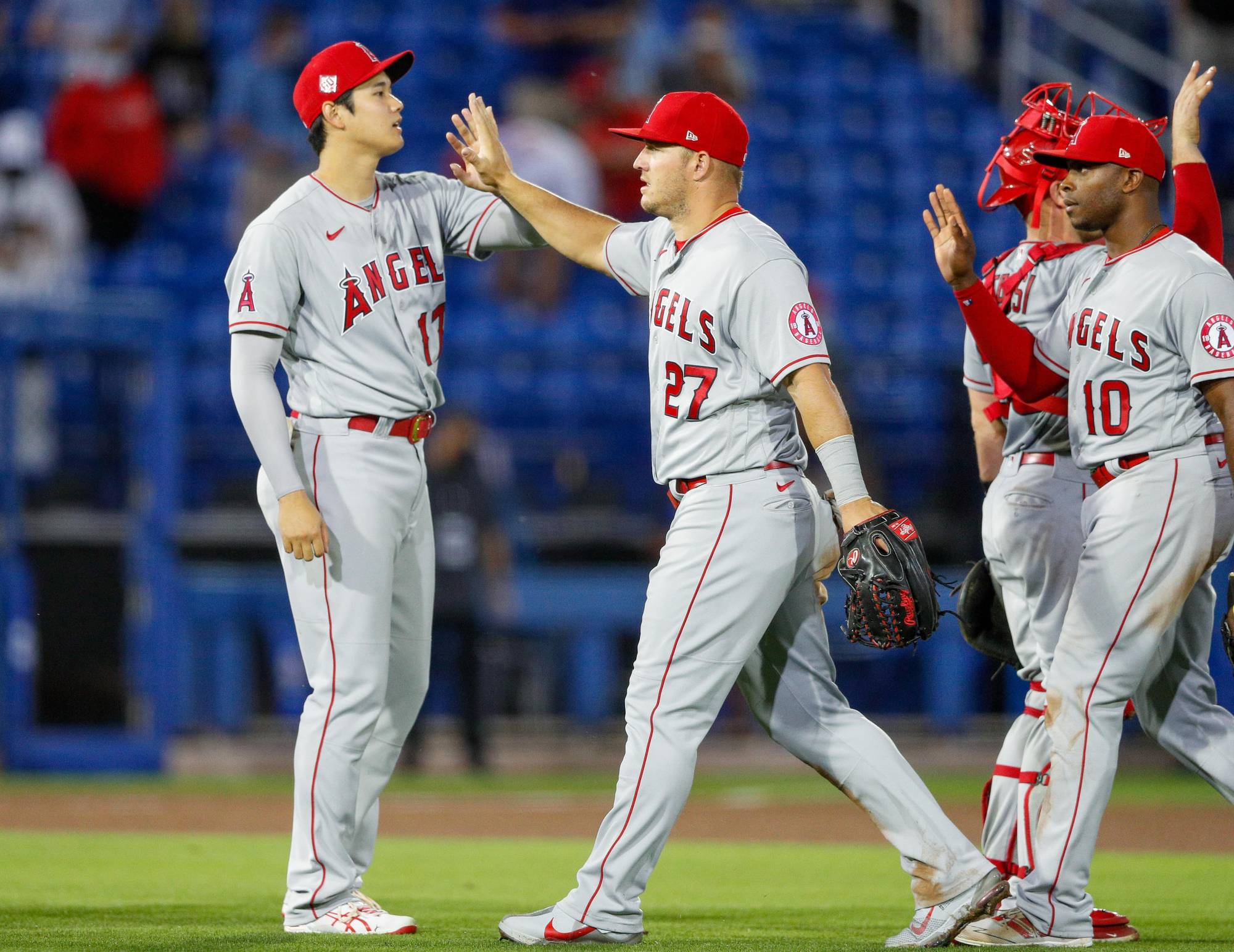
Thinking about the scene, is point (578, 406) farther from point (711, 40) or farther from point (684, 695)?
point (684, 695)

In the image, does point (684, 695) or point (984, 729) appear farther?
point (984, 729)

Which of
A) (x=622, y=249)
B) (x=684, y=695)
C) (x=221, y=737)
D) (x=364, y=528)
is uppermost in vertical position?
(x=622, y=249)

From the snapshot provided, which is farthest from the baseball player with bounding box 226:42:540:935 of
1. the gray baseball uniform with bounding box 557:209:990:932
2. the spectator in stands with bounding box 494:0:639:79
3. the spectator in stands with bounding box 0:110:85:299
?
the spectator in stands with bounding box 494:0:639:79

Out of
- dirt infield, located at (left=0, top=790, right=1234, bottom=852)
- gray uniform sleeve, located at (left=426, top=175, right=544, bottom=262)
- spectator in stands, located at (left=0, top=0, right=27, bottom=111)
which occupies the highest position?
spectator in stands, located at (left=0, top=0, right=27, bottom=111)

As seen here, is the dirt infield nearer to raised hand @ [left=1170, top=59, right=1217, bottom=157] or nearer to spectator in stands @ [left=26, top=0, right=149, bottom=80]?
raised hand @ [left=1170, top=59, right=1217, bottom=157]

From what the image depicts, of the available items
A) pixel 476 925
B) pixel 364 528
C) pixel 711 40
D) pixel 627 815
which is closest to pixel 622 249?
pixel 364 528

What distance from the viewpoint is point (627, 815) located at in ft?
12.7

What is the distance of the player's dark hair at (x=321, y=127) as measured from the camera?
15.1 ft

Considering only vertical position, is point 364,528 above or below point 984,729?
above

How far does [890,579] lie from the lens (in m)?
3.76

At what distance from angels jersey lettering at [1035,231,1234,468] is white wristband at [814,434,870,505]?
725 mm

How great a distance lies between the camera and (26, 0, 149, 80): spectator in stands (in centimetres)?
1370

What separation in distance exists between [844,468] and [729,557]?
0.34 meters

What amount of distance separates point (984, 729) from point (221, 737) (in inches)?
198
